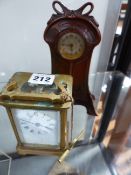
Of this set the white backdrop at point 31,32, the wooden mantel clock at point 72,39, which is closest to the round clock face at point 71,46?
the wooden mantel clock at point 72,39

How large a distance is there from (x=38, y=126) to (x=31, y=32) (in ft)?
1.23

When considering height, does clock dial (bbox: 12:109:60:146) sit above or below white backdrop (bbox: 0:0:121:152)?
below

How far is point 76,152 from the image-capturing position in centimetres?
146

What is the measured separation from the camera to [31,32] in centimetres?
84

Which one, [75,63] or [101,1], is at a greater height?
[101,1]

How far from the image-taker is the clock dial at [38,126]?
2.38 feet

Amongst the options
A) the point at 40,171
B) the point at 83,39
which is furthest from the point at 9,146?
the point at 83,39

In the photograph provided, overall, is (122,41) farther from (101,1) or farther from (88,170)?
(88,170)

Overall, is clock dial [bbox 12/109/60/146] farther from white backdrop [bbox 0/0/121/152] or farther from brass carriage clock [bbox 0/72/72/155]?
white backdrop [bbox 0/0/121/152]

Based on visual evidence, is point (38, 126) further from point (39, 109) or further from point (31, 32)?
point (31, 32)

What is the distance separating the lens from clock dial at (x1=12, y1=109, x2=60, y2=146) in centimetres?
73

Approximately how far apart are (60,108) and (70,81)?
12 centimetres

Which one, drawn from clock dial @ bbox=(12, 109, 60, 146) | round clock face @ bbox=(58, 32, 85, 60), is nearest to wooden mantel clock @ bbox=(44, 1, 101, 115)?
round clock face @ bbox=(58, 32, 85, 60)

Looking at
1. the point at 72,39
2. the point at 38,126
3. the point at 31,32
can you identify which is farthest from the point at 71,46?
the point at 38,126
